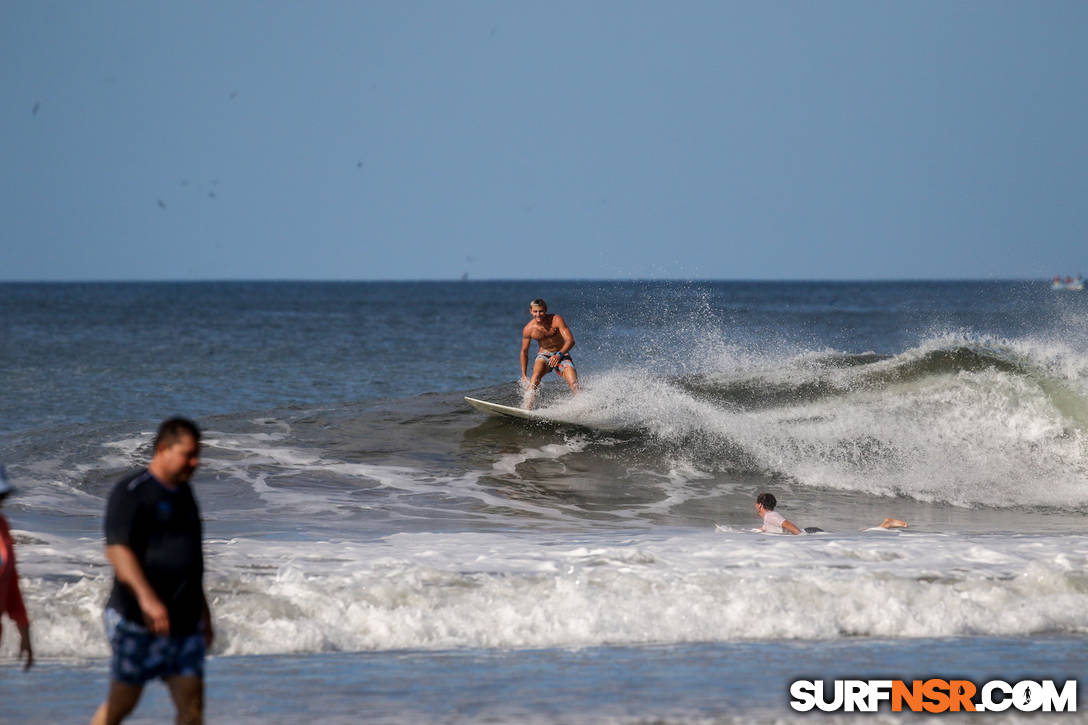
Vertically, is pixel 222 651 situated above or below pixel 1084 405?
below

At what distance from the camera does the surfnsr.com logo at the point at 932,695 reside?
5621mm

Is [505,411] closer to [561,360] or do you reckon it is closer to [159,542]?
[561,360]

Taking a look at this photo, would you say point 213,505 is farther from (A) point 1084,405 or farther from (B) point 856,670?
(A) point 1084,405

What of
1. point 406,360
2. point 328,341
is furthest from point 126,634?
point 328,341

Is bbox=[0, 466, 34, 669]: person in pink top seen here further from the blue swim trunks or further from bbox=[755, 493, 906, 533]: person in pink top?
the blue swim trunks

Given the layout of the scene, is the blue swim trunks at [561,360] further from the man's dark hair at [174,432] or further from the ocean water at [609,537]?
the man's dark hair at [174,432]

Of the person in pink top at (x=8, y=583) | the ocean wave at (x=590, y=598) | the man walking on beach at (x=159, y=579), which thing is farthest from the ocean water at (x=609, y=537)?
the man walking on beach at (x=159, y=579)

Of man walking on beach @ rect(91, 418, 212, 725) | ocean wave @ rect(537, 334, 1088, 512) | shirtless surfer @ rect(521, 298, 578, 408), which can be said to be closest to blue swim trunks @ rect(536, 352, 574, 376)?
shirtless surfer @ rect(521, 298, 578, 408)

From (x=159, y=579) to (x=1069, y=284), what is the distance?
12010 cm

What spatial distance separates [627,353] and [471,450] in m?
16.5

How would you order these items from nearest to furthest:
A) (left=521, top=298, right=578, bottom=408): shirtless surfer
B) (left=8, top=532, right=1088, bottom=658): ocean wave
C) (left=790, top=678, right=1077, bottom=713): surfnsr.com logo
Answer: (left=790, top=678, right=1077, bottom=713): surfnsr.com logo, (left=8, top=532, right=1088, bottom=658): ocean wave, (left=521, top=298, right=578, bottom=408): shirtless surfer

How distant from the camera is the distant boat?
11055cm

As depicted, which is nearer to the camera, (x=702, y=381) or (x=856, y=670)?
(x=856, y=670)

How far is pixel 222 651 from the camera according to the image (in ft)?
23.2
